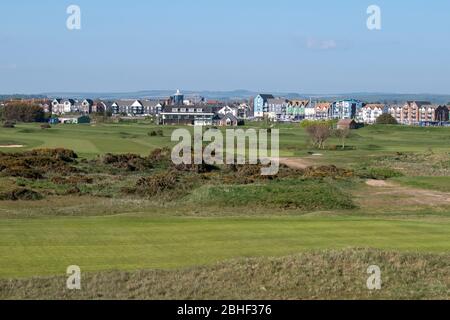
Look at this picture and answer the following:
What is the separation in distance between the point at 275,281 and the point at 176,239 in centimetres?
687

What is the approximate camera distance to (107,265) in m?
19.7

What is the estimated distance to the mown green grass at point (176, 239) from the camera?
20.2m

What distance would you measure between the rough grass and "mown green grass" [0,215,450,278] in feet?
5.55

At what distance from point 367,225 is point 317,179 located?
2106 cm

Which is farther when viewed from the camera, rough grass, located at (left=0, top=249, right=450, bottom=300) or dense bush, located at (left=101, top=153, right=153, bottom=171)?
dense bush, located at (left=101, top=153, right=153, bottom=171)

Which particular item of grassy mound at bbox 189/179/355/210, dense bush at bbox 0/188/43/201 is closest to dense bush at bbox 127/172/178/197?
grassy mound at bbox 189/179/355/210

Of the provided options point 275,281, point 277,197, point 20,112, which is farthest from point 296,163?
point 20,112

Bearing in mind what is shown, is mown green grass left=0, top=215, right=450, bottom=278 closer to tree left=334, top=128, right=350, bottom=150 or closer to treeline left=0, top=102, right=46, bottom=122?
tree left=334, top=128, right=350, bottom=150

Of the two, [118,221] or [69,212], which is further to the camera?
[69,212]

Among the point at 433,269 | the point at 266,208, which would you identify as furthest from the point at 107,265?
the point at 266,208

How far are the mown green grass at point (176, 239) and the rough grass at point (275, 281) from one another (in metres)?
1.69

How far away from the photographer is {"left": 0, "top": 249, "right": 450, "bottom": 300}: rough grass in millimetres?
16078
